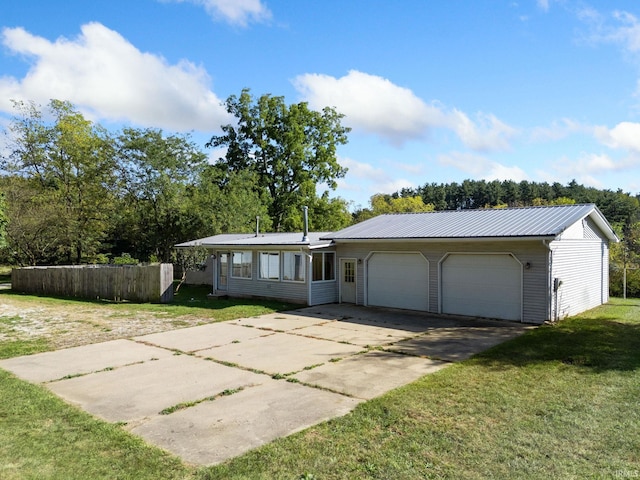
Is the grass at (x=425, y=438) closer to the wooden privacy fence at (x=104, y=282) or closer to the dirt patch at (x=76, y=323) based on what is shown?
the dirt patch at (x=76, y=323)

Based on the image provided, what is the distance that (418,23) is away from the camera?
38.3 feet

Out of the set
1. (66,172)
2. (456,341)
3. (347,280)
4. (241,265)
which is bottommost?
(456,341)

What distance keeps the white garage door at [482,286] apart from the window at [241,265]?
827 cm

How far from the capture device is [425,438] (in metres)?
4.82

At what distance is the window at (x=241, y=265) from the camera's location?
1847 cm

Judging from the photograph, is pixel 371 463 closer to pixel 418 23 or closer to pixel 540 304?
pixel 540 304

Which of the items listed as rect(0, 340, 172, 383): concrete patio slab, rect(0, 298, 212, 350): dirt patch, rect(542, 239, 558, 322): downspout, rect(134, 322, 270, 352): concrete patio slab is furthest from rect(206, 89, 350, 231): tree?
rect(0, 340, 172, 383): concrete patio slab

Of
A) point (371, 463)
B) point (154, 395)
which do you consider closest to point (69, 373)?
point (154, 395)

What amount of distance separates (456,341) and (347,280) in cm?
711

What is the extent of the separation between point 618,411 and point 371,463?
11.4 ft

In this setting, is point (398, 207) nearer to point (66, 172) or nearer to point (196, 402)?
point (66, 172)

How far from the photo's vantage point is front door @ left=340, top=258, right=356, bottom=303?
16594 mm

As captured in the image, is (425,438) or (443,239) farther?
(443,239)

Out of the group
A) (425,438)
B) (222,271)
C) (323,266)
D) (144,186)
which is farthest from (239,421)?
(144,186)
